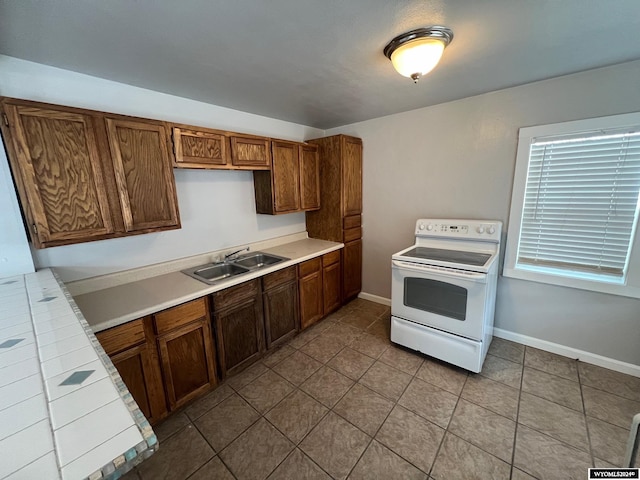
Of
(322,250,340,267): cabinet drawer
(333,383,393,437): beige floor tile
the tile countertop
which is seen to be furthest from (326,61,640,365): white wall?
the tile countertop

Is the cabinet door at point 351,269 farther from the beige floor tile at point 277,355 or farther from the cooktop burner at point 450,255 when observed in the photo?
the beige floor tile at point 277,355

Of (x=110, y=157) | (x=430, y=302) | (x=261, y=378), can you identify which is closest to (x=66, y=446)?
(x=110, y=157)

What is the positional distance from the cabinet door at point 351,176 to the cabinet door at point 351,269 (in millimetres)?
435

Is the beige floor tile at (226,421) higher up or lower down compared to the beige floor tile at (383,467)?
higher up

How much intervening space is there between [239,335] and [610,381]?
292 centimetres

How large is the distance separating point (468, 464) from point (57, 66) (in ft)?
11.1

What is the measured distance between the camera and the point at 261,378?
83.6 inches

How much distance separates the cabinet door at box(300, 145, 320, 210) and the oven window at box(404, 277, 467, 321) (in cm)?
137

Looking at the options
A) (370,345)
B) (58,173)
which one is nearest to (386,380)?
(370,345)

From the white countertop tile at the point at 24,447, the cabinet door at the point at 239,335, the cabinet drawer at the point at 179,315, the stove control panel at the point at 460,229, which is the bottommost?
the cabinet door at the point at 239,335

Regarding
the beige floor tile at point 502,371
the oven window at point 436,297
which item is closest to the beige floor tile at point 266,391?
the oven window at point 436,297

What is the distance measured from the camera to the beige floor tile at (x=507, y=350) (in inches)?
89.8

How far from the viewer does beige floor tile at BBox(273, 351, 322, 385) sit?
6.97 ft

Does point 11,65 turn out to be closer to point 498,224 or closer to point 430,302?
point 430,302
